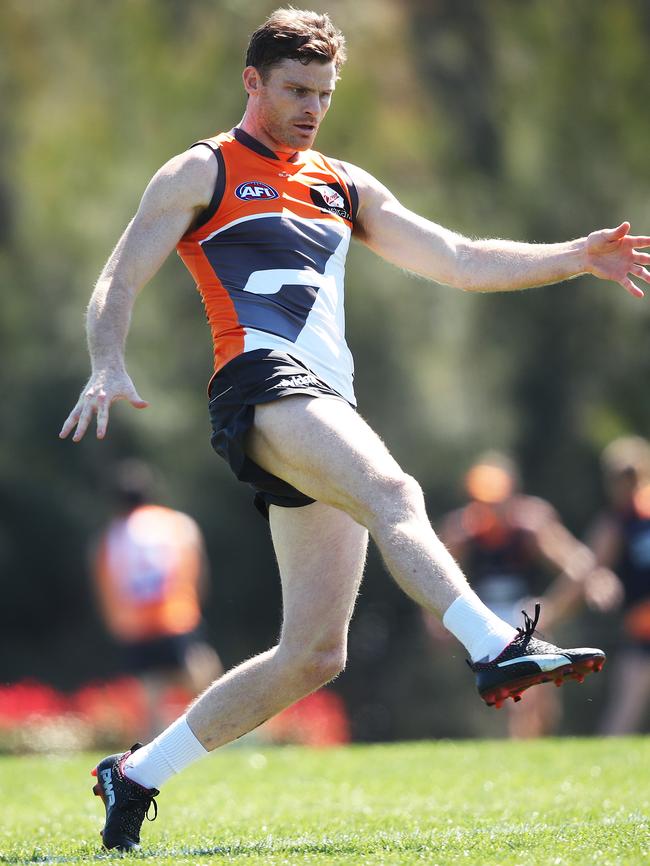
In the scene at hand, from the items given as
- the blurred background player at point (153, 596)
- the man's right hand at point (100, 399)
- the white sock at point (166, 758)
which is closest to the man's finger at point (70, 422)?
the man's right hand at point (100, 399)

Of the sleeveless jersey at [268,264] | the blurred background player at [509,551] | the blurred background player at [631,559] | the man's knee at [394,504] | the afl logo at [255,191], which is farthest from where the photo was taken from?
the blurred background player at [509,551]

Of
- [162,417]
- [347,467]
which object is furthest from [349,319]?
[347,467]

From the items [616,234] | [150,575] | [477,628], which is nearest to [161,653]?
[150,575]

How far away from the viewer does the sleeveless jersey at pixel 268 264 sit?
447cm

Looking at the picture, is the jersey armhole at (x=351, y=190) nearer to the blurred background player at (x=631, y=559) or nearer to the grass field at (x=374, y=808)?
the grass field at (x=374, y=808)

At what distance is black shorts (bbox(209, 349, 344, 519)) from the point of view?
4277 millimetres

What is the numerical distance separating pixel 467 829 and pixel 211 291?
6.59 feet

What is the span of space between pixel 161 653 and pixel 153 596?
16.7 inches

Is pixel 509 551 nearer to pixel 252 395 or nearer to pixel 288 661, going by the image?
pixel 288 661

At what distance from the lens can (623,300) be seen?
54.1 ft

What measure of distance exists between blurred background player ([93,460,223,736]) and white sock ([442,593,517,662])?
654cm

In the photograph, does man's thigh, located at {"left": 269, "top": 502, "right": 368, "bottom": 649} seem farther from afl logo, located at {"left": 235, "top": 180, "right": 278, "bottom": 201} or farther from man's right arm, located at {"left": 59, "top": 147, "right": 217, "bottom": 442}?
afl logo, located at {"left": 235, "top": 180, "right": 278, "bottom": 201}

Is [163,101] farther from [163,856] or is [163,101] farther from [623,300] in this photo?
[163,856]

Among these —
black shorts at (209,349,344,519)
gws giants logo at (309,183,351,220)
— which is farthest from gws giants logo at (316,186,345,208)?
black shorts at (209,349,344,519)
